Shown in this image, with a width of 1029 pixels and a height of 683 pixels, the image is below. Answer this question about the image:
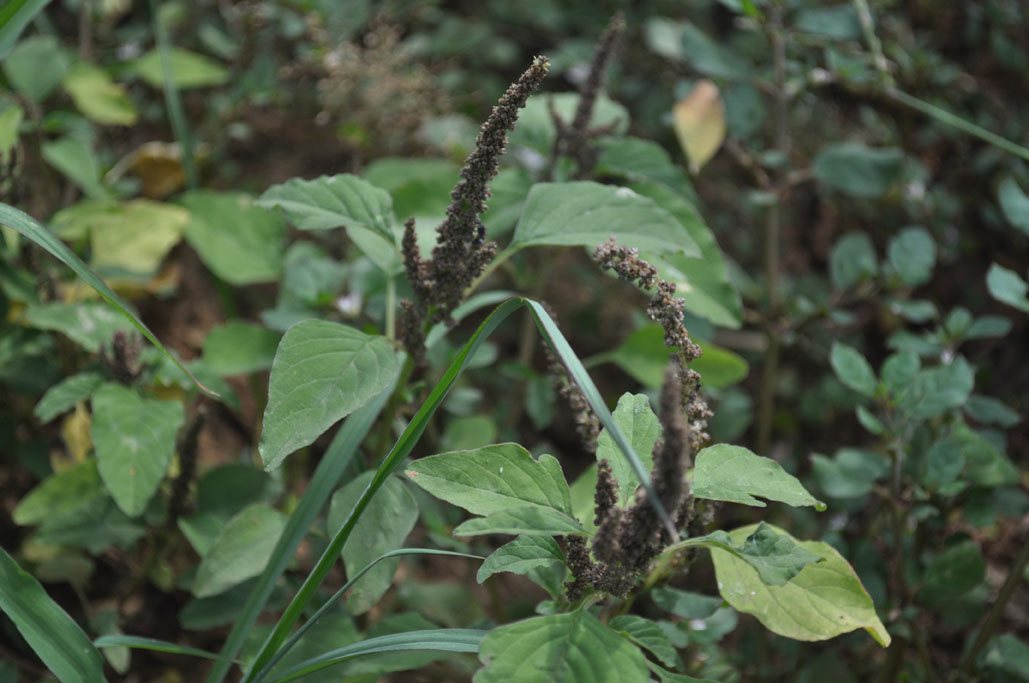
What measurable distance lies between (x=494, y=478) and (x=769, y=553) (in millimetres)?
367

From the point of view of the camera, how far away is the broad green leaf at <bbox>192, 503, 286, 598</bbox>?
1.37 meters

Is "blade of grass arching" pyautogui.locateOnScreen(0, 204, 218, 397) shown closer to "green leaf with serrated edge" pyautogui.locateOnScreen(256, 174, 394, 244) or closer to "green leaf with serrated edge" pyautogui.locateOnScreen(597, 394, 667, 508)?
"green leaf with serrated edge" pyautogui.locateOnScreen(256, 174, 394, 244)

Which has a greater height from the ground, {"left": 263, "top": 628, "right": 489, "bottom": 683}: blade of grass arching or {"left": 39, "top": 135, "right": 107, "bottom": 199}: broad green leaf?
{"left": 39, "top": 135, "right": 107, "bottom": 199}: broad green leaf

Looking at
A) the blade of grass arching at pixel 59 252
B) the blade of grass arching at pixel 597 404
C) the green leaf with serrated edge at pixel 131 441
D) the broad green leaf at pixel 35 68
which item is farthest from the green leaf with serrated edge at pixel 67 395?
the broad green leaf at pixel 35 68

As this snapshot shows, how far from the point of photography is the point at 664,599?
4.29 feet

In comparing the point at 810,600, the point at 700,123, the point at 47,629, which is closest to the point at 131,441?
the point at 47,629

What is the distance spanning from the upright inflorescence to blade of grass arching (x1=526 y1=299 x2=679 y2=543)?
146mm

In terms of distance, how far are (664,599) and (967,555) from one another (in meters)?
0.66

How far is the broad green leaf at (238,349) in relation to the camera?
1.67 metres

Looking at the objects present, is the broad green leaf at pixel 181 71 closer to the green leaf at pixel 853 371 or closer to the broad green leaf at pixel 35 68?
the broad green leaf at pixel 35 68

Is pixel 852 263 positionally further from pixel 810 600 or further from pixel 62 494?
pixel 62 494

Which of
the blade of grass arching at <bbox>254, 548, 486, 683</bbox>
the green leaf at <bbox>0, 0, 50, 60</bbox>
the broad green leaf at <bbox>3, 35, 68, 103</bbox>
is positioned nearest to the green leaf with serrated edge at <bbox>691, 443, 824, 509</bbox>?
the blade of grass arching at <bbox>254, 548, 486, 683</bbox>

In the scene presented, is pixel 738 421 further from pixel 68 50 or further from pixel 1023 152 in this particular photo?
pixel 68 50

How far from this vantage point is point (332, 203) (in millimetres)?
1284
